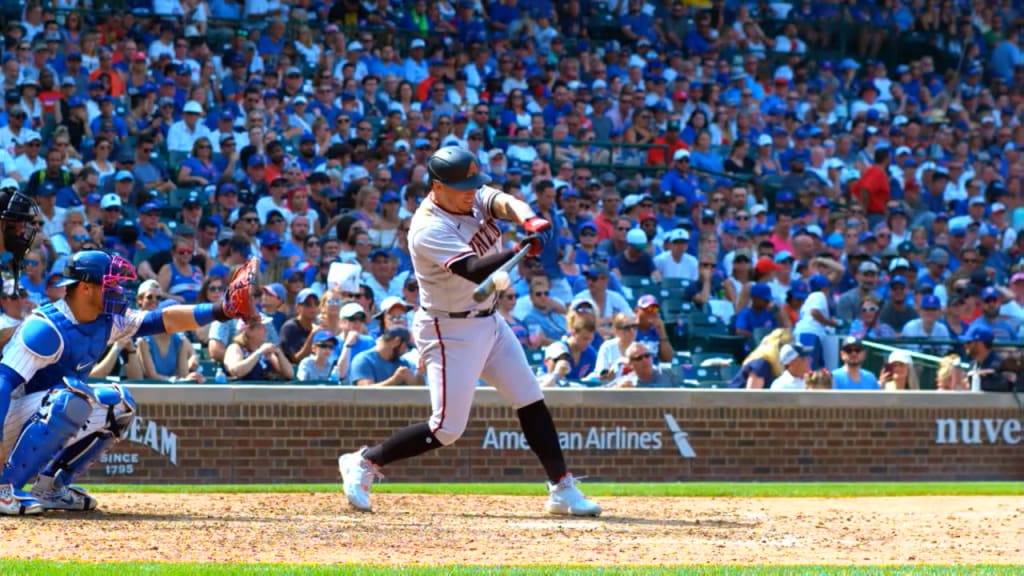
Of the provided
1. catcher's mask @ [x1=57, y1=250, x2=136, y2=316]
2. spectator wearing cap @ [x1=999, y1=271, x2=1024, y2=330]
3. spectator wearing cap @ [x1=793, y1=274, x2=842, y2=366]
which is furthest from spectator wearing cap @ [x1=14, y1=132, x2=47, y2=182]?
spectator wearing cap @ [x1=999, y1=271, x2=1024, y2=330]

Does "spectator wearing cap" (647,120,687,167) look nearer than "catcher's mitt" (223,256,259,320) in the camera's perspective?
No

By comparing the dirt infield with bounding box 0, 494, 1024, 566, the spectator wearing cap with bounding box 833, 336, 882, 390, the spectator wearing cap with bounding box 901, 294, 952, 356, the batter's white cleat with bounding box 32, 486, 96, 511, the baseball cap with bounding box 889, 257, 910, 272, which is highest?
the baseball cap with bounding box 889, 257, 910, 272

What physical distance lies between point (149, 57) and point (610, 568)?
475 inches

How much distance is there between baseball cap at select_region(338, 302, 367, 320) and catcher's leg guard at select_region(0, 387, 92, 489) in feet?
14.6

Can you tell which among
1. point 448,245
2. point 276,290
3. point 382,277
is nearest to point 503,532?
point 448,245

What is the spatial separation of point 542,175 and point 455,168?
29.4ft

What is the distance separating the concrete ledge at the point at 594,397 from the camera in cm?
1101

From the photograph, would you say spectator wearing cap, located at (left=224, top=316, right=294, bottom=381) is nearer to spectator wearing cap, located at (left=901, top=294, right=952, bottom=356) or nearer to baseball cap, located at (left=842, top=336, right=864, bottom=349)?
baseball cap, located at (left=842, top=336, right=864, bottom=349)

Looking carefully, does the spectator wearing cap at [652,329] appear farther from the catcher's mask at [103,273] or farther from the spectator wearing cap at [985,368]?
the catcher's mask at [103,273]

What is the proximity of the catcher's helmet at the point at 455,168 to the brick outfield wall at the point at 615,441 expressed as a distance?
3968 mm

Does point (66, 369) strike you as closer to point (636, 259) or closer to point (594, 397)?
point (594, 397)

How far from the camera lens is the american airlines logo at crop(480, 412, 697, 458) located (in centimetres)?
1172

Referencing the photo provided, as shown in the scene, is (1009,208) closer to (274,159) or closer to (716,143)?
(716,143)

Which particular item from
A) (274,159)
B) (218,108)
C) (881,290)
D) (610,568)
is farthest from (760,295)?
(610,568)
